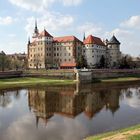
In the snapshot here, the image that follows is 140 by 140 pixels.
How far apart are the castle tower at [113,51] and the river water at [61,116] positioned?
81634 mm

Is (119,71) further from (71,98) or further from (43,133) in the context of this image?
(43,133)

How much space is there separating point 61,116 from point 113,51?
4035 inches

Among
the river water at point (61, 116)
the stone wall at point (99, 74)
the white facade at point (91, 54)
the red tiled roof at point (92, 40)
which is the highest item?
the red tiled roof at point (92, 40)

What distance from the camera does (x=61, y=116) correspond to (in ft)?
127

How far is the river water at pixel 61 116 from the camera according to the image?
2981 cm

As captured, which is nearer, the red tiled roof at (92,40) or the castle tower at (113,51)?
the red tiled roof at (92,40)

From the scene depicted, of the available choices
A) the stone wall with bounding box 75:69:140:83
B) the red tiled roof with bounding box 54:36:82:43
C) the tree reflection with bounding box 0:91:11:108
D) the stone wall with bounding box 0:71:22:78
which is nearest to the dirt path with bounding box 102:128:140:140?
the tree reflection with bounding box 0:91:11:108

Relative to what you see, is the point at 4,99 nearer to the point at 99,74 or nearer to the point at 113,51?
the point at 99,74

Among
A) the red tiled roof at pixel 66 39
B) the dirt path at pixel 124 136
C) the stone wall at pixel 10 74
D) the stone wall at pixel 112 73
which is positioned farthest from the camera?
the red tiled roof at pixel 66 39

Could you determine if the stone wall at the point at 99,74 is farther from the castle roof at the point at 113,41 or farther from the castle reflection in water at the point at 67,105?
the castle reflection in water at the point at 67,105

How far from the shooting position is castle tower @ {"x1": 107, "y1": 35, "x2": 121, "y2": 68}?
5384 inches

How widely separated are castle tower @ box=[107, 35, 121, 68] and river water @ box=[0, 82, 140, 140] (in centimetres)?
8163

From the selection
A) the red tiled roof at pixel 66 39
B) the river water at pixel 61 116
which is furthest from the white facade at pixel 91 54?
the river water at pixel 61 116

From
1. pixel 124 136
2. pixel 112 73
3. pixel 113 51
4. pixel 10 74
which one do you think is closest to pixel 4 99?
pixel 124 136
